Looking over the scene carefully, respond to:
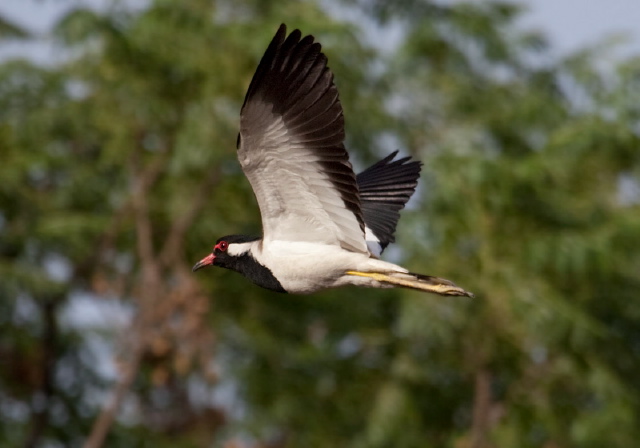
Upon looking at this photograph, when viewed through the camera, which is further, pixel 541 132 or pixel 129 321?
pixel 541 132

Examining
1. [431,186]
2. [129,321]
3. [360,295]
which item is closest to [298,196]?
[129,321]

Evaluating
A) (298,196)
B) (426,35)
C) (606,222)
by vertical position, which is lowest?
(298,196)

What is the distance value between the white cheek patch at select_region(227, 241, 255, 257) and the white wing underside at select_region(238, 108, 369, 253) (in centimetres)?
19

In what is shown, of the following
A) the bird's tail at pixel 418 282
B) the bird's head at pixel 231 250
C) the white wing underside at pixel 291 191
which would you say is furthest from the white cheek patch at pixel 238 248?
the bird's tail at pixel 418 282

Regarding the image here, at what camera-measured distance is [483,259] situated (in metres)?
15.2

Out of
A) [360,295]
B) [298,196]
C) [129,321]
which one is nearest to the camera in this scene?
[298,196]

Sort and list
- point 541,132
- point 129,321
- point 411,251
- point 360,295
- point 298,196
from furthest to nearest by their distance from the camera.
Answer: point 541,132 → point 360,295 → point 411,251 → point 129,321 → point 298,196

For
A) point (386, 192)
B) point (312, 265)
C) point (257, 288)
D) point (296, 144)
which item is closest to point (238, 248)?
point (312, 265)

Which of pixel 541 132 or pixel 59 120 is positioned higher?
pixel 541 132

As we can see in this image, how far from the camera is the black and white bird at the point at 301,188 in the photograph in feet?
24.5

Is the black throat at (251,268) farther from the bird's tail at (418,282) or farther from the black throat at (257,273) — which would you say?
the bird's tail at (418,282)

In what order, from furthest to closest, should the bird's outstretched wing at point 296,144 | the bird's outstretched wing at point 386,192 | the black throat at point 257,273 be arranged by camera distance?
the bird's outstretched wing at point 386,192
the black throat at point 257,273
the bird's outstretched wing at point 296,144

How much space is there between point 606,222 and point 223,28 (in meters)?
4.57

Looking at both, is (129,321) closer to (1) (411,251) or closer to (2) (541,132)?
(1) (411,251)
